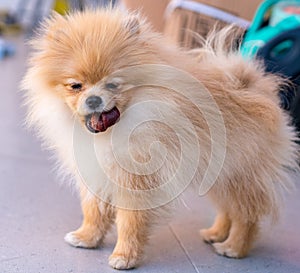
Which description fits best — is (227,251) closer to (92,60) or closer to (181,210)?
(181,210)

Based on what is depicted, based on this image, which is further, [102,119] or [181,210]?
[181,210]

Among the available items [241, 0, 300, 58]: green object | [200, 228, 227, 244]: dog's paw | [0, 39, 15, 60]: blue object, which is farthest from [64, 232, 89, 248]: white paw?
[0, 39, 15, 60]: blue object

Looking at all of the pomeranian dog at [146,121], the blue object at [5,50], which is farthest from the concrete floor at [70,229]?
the blue object at [5,50]

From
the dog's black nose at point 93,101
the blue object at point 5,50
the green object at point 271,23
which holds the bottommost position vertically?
the blue object at point 5,50

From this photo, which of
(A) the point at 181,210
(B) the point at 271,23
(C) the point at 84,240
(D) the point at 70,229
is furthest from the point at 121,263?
(B) the point at 271,23

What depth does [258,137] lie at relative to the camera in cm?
177

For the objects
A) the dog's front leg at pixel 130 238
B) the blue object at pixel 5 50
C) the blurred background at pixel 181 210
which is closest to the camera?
the dog's front leg at pixel 130 238

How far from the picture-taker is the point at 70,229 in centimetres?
209

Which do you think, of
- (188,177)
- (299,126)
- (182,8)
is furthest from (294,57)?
(188,177)

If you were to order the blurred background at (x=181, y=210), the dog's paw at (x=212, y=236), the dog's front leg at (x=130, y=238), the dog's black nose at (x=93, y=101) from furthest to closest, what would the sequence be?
the dog's paw at (x=212, y=236) < the blurred background at (x=181, y=210) < the dog's front leg at (x=130, y=238) < the dog's black nose at (x=93, y=101)

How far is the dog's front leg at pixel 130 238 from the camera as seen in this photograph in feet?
5.77

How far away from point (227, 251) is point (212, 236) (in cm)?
13

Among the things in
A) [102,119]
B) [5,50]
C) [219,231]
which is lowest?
[5,50]

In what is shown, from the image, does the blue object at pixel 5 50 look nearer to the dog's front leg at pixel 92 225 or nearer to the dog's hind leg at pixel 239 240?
the dog's front leg at pixel 92 225
